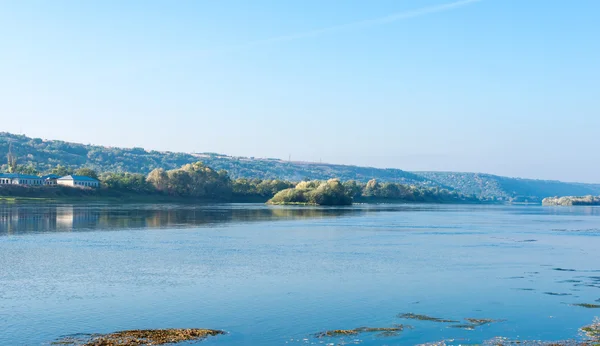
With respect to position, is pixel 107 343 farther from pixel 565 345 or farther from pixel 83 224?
pixel 83 224

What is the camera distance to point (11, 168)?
182 m

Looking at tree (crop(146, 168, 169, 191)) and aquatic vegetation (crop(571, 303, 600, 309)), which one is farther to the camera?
tree (crop(146, 168, 169, 191))

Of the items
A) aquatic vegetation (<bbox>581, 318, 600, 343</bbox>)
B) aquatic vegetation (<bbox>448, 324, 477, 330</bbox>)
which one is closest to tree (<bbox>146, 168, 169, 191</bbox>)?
aquatic vegetation (<bbox>448, 324, 477, 330</bbox>)

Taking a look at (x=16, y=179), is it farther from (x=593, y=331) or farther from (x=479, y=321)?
(x=593, y=331)

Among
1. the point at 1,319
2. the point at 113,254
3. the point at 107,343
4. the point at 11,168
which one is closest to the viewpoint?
the point at 107,343

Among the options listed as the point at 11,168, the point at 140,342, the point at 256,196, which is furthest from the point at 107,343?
the point at 11,168

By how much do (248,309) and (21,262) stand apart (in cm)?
1714

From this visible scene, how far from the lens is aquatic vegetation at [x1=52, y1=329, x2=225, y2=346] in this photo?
59.6 ft

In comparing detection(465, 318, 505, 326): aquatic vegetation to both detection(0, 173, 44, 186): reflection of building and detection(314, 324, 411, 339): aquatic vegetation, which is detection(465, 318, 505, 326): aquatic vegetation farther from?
detection(0, 173, 44, 186): reflection of building

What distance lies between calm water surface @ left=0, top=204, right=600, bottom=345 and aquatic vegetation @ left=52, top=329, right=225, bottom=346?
0.77 metres

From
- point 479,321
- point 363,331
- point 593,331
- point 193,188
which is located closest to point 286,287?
point 363,331

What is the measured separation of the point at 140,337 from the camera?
18.9 m

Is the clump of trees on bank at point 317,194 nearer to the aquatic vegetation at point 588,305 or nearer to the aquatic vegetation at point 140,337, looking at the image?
the aquatic vegetation at point 588,305

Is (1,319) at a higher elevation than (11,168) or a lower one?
lower
